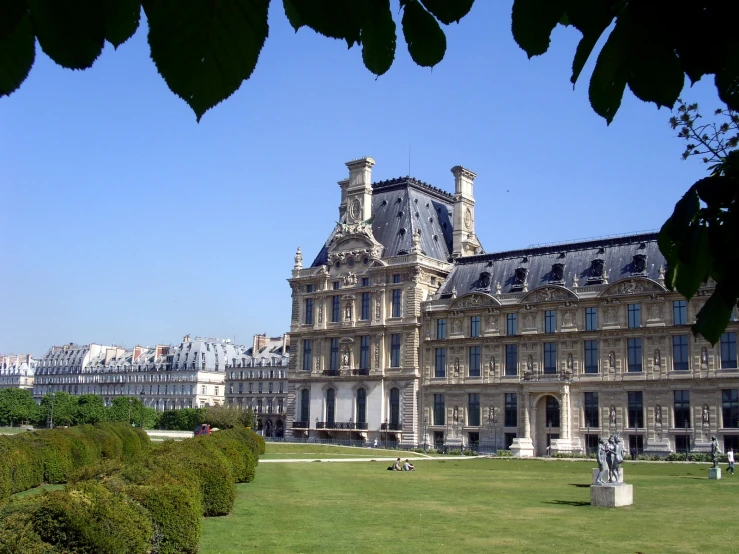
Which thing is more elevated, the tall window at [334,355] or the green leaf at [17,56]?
the tall window at [334,355]

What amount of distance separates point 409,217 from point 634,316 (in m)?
24.0

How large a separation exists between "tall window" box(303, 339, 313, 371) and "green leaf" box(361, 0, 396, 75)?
8025 cm

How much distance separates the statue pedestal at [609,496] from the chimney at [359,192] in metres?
56.4

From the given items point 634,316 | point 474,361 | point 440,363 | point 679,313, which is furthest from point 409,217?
point 679,313

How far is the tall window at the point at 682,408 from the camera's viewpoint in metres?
60.8

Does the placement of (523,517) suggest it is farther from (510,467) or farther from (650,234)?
(650,234)

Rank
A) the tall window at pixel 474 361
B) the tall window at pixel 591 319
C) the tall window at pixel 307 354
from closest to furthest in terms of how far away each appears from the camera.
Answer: the tall window at pixel 591 319 < the tall window at pixel 474 361 < the tall window at pixel 307 354

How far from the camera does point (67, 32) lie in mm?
2332

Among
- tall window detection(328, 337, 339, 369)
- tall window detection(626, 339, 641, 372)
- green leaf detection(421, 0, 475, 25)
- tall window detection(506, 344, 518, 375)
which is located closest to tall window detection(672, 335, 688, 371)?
tall window detection(626, 339, 641, 372)

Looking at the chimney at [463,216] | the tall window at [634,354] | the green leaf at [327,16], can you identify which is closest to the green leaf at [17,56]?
the green leaf at [327,16]

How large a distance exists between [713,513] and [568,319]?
41.6 metres

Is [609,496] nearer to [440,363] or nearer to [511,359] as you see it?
[511,359]

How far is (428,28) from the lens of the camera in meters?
2.92

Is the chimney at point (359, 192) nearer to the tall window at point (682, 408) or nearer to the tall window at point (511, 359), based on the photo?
the tall window at point (511, 359)
